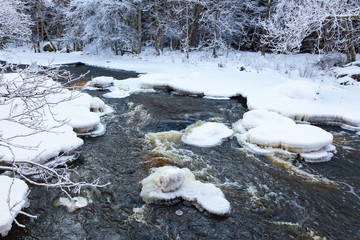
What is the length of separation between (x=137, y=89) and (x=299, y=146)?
338 inches

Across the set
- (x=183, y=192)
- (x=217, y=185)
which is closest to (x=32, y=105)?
(x=183, y=192)

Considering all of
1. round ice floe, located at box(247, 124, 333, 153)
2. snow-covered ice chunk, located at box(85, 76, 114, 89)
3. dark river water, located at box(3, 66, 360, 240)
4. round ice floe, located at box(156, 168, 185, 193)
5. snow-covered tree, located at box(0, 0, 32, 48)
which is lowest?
dark river water, located at box(3, 66, 360, 240)

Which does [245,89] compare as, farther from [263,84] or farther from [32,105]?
[32,105]

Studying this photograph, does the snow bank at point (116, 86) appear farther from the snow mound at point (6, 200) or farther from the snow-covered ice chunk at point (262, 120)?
the snow mound at point (6, 200)

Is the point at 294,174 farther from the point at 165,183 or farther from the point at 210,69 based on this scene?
the point at 210,69

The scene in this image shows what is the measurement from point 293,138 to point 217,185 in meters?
2.63

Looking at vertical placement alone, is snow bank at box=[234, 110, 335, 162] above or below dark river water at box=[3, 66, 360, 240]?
above

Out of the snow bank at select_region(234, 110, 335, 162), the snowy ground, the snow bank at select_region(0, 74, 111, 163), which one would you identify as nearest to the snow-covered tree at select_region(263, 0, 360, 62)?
the snowy ground

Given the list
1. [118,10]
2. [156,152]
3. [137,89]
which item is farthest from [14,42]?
[156,152]

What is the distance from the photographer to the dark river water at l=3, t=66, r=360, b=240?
3799 millimetres

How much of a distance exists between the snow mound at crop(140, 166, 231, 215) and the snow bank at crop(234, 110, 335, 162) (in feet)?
8.23

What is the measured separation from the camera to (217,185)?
4914 mm

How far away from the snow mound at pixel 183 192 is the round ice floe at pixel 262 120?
342cm

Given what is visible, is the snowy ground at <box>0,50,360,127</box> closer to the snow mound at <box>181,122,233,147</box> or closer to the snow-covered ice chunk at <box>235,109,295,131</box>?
the snow-covered ice chunk at <box>235,109,295,131</box>
